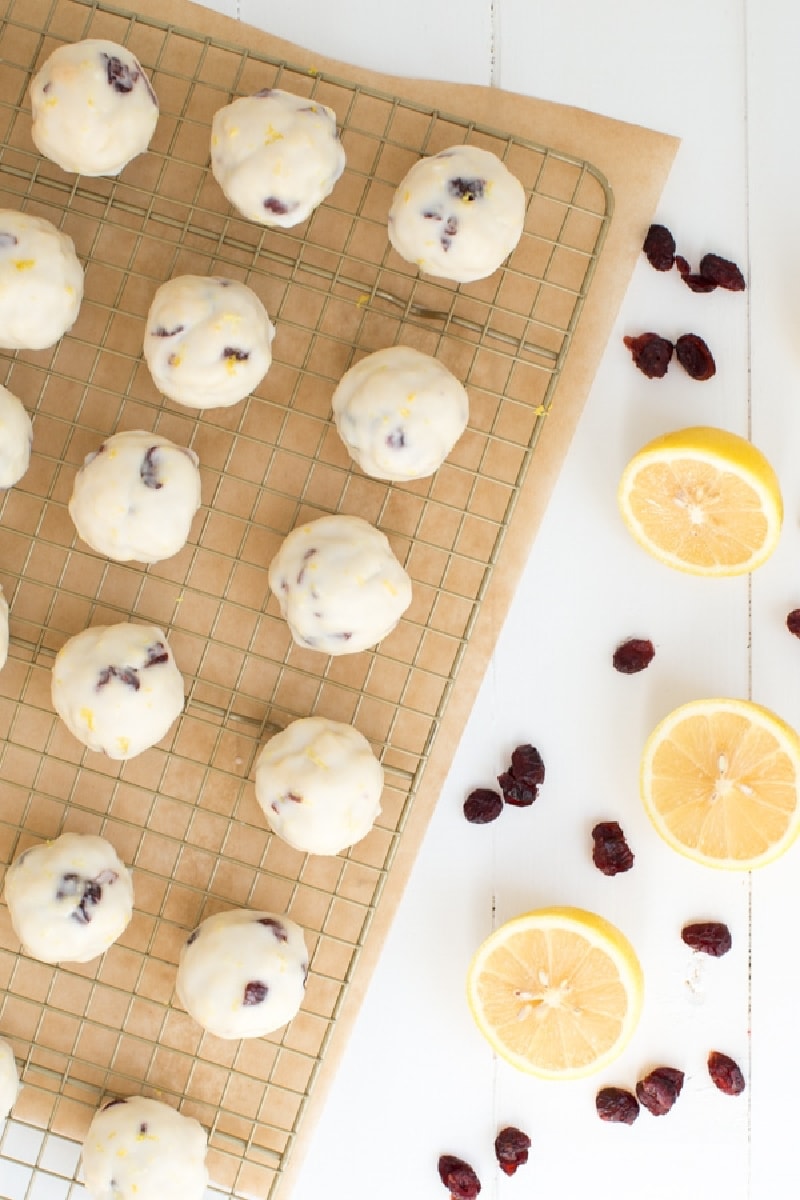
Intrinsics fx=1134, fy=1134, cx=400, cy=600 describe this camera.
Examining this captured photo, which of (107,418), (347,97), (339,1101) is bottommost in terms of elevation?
(339,1101)

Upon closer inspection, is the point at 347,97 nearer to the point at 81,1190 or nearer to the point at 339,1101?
the point at 339,1101

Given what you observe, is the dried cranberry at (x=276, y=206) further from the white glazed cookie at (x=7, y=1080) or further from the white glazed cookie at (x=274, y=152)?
A: the white glazed cookie at (x=7, y=1080)

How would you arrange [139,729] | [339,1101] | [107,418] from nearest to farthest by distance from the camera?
[139,729], [107,418], [339,1101]

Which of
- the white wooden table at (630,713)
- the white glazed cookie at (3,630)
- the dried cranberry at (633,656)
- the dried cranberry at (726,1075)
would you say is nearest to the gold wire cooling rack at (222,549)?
the white glazed cookie at (3,630)

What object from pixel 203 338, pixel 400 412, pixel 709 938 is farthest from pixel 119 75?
pixel 709 938

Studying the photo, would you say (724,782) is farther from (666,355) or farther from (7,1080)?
(7,1080)

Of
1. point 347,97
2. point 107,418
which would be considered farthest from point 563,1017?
point 347,97
